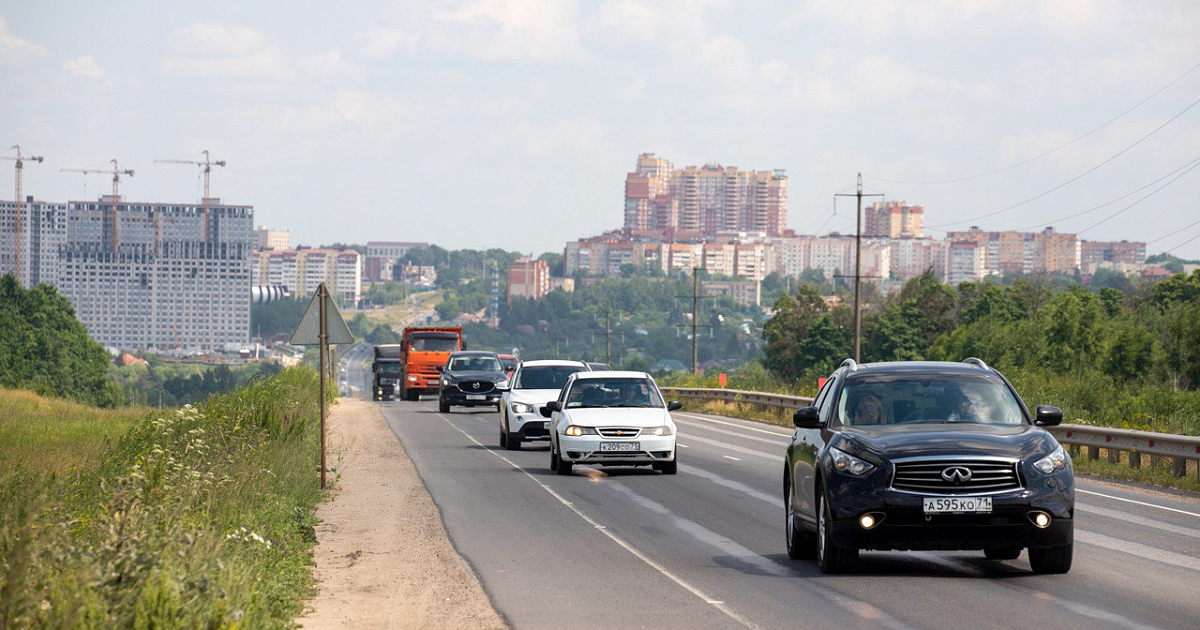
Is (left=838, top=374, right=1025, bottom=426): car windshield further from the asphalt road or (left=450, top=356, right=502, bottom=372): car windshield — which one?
(left=450, top=356, right=502, bottom=372): car windshield

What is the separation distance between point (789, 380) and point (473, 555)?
11402 centimetres

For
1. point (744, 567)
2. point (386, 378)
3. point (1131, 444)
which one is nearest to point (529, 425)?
point (1131, 444)

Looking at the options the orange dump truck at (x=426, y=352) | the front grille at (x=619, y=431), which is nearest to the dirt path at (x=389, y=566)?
the front grille at (x=619, y=431)

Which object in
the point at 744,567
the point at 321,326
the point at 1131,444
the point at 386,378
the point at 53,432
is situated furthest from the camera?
the point at 386,378

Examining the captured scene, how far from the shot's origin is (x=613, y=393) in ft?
78.4

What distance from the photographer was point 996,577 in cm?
1183

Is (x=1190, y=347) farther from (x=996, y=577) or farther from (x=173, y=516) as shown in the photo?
(x=173, y=516)

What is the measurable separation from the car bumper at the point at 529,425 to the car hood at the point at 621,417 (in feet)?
21.3

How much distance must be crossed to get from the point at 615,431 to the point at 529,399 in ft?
22.9

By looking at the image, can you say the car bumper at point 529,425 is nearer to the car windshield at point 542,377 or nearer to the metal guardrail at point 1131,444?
the car windshield at point 542,377

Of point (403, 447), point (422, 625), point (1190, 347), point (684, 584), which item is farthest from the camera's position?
point (1190, 347)

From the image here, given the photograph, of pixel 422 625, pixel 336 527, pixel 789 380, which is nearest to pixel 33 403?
pixel 336 527

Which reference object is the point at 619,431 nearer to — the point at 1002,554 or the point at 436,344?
the point at 1002,554

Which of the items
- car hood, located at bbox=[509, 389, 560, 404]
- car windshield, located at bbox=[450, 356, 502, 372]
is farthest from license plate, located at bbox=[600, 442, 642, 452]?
car windshield, located at bbox=[450, 356, 502, 372]
